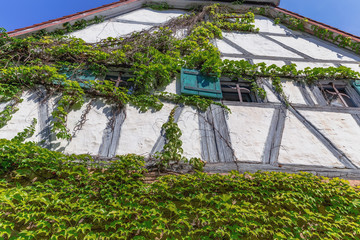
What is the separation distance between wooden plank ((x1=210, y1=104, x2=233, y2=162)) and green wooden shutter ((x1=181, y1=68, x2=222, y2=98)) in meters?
0.35

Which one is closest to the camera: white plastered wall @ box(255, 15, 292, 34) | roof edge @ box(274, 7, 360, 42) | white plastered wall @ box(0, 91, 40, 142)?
white plastered wall @ box(0, 91, 40, 142)

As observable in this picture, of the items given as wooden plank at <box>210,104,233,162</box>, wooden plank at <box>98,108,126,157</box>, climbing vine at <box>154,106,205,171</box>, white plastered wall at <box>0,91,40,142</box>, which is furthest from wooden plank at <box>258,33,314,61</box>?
white plastered wall at <box>0,91,40,142</box>

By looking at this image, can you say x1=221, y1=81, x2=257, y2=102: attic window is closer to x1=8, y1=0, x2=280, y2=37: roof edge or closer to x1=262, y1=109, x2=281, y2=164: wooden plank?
x1=262, y1=109, x2=281, y2=164: wooden plank

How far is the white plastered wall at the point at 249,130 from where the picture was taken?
3.39 m

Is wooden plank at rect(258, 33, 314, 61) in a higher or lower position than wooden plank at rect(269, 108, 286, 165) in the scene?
higher

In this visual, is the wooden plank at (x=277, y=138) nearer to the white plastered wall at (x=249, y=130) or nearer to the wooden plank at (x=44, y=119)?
the white plastered wall at (x=249, y=130)

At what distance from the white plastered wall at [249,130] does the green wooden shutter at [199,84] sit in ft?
1.65

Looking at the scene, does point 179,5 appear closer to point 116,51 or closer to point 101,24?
point 101,24

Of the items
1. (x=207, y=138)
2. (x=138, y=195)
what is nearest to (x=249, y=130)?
(x=207, y=138)

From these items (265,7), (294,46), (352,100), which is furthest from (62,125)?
(265,7)

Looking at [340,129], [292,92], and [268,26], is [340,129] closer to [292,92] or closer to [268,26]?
[292,92]

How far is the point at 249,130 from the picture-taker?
12.1 ft

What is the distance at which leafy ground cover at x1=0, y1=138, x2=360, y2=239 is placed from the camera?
2.23 meters

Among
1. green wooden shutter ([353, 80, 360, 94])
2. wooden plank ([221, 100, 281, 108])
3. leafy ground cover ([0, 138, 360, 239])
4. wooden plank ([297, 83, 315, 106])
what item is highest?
green wooden shutter ([353, 80, 360, 94])
